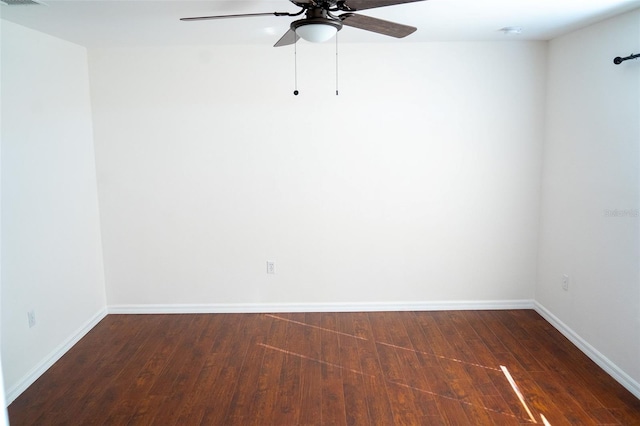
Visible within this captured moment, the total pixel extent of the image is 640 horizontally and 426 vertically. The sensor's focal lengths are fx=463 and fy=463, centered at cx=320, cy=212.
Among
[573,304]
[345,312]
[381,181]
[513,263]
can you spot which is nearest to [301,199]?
[381,181]

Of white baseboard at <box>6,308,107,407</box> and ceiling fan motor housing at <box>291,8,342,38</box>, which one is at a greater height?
ceiling fan motor housing at <box>291,8,342,38</box>

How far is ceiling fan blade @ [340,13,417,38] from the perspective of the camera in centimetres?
210

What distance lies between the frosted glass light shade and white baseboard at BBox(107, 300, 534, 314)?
263 centimetres

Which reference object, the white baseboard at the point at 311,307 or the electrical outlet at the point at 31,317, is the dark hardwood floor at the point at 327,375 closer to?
the white baseboard at the point at 311,307

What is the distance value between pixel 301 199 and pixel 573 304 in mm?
2297

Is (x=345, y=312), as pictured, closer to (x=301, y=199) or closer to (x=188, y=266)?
(x=301, y=199)

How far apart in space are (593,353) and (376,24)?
2701mm

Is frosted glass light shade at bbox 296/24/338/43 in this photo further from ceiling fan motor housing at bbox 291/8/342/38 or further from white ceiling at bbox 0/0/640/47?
white ceiling at bbox 0/0/640/47

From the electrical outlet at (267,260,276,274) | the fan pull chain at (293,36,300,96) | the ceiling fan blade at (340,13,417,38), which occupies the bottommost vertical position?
the electrical outlet at (267,260,276,274)

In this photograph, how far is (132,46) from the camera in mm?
3793

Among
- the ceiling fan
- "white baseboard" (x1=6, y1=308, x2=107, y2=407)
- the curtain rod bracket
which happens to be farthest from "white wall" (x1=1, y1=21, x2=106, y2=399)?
the curtain rod bracket

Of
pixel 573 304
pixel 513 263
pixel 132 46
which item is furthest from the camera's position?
pixel 513 263

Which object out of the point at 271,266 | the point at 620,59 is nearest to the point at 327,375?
the point at 271,266

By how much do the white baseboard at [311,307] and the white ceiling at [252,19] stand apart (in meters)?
2.24
